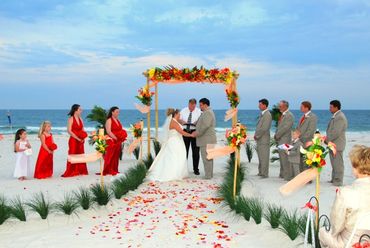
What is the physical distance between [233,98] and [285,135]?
8.34 feet

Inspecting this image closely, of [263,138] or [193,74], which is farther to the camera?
[193,74]

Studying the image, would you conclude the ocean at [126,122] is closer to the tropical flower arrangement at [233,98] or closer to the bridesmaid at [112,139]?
the tropical flower arrangement at [233,98]

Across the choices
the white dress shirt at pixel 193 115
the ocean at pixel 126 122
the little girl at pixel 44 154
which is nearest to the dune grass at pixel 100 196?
the little girl at pixel 44 154

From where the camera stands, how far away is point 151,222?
7898 millimetres

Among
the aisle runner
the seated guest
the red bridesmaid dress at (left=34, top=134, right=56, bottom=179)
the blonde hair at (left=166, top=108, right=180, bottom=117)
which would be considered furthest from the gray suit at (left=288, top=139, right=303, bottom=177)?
the seated guest

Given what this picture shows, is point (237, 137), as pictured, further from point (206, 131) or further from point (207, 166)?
point (207, 166)

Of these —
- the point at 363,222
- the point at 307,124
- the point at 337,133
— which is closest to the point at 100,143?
the point at 307,124

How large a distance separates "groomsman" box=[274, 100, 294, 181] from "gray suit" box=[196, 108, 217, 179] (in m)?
1.88

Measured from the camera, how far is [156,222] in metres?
7.90

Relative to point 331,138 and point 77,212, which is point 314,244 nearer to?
point 77,212

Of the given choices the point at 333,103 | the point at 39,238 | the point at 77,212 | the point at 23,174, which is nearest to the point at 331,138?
the point at 333,103

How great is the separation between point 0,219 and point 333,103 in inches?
325

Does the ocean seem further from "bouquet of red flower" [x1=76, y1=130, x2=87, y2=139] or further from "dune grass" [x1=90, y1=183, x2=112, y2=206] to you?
"dune grass" [x1=90, y1=183, x2=112, y2=206]

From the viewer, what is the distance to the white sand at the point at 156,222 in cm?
679
